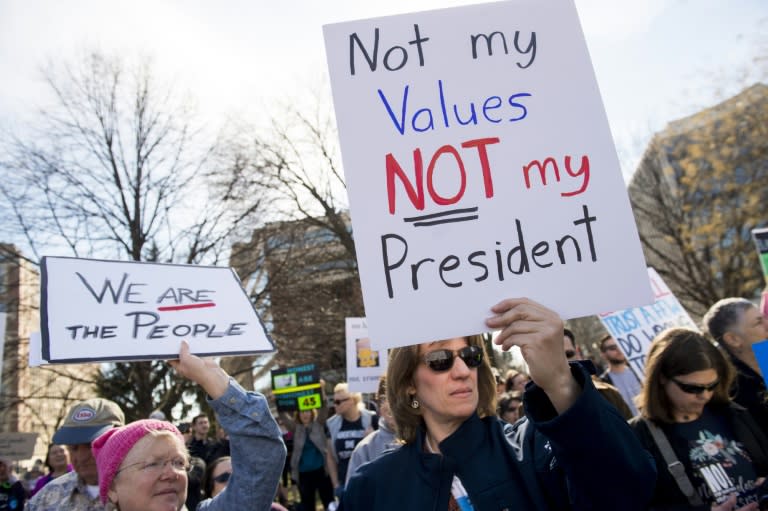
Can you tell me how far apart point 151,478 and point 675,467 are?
2.13m

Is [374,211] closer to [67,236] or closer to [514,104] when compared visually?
[514,104]

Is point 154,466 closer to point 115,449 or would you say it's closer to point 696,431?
point 115,449

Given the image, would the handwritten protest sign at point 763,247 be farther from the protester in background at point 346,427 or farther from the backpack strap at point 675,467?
the protester in background at point 346,427

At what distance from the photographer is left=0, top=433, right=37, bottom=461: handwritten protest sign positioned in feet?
33.5

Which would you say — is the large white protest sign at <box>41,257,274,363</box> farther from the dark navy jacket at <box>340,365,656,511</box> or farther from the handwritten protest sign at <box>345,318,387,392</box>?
the handwritten protest sign at <box>345,318,387,392</box>

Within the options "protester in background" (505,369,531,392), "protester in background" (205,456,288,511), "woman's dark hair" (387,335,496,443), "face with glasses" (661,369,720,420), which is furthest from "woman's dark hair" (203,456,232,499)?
"protester in background" (505,369,531,392)

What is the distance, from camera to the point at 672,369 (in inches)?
112

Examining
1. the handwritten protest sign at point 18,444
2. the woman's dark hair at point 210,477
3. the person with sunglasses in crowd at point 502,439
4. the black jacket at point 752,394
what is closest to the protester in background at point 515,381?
the black jacket at point 752,394

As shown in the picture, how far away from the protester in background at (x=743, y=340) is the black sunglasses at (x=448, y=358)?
1.79 metres

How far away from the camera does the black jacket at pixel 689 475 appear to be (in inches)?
102

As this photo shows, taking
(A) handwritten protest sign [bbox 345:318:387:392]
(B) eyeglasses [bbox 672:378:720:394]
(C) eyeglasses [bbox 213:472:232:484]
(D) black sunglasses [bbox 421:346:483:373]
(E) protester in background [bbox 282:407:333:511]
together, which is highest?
(A) handwritten protest sign [bbox 345:318:387:392]

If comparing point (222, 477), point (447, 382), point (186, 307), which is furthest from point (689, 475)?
point (222, 477)

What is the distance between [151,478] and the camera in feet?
8.07

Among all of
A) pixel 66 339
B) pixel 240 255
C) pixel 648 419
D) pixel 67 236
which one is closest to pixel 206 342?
pixel 66 339
